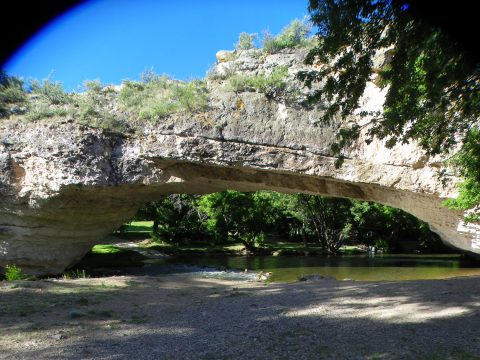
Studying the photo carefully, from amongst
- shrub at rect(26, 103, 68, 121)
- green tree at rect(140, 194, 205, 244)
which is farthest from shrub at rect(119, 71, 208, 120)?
green tree at rect(140, 194, 205, 244)

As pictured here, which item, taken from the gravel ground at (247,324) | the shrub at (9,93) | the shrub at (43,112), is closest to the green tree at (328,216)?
the shrub at (43,112)

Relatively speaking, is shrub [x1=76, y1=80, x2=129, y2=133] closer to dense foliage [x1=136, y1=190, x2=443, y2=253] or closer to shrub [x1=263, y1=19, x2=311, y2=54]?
shrub [x1=263, y1=19, x2=311, y2=54]

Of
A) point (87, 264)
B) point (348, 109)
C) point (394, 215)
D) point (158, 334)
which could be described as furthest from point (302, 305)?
point (394, 215)

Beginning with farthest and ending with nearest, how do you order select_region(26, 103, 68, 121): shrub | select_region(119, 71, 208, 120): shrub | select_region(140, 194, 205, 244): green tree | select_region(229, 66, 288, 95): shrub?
select_region(140, 194, 205, 244): green tree → select_region(229, 66, 288, 95): shrub → select_region(119, 71, 208, 120): shrub → select_region(26, 103, 68, 121): shrub

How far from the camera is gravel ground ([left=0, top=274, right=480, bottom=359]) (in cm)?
478

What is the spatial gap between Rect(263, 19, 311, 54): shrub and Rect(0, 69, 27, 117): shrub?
1054 cm

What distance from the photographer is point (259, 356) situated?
4605 mm

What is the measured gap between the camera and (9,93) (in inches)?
610

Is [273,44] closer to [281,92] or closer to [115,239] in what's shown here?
[281,92]

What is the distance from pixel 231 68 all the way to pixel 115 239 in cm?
2222

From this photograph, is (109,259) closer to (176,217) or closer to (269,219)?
(176,217)

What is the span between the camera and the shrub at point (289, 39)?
57.4ft

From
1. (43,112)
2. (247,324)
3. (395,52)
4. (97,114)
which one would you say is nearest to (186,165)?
(97,114)

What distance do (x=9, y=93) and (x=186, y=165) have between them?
7.56 metres
